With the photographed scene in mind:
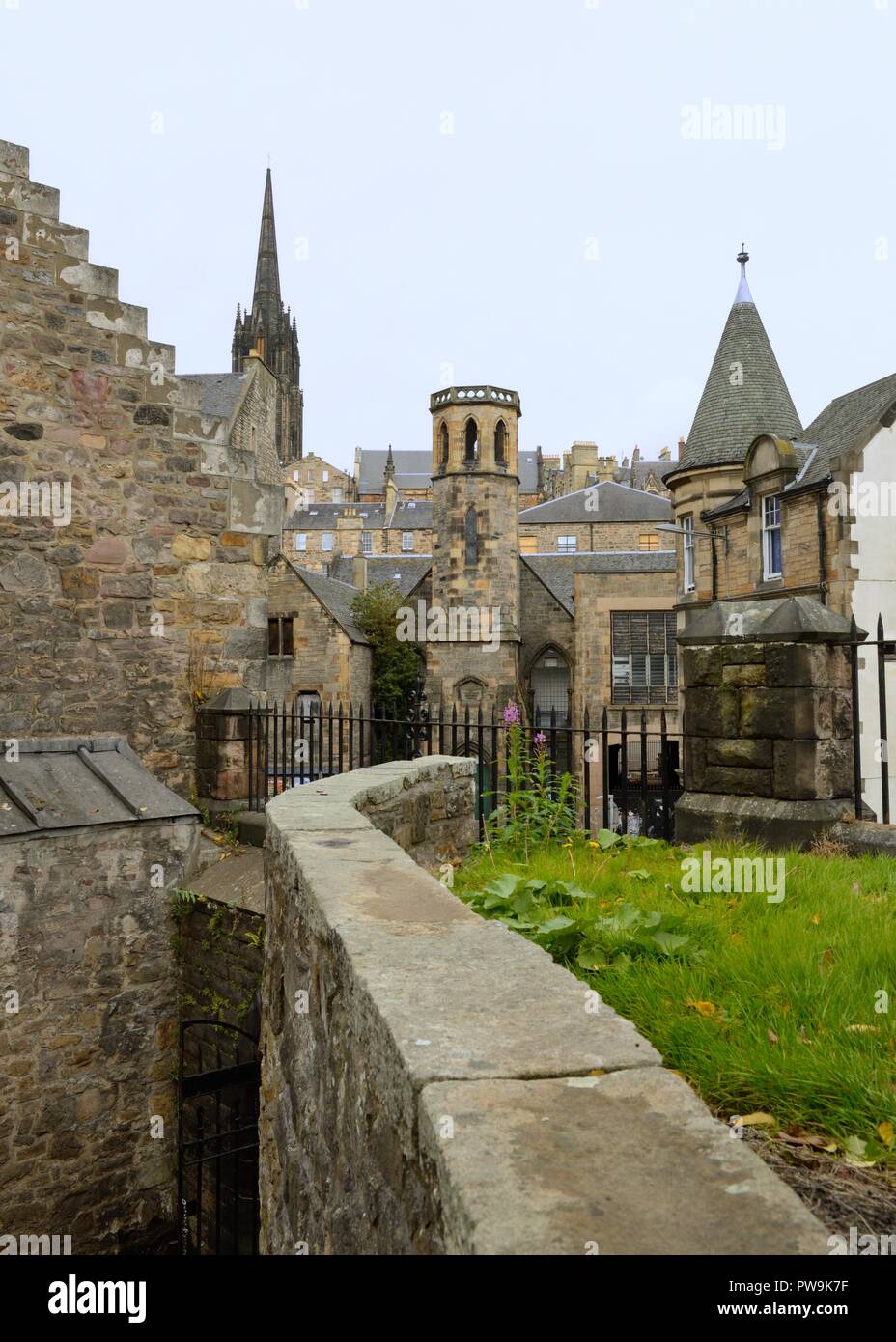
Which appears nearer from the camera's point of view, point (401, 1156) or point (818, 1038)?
point (401, 1156)

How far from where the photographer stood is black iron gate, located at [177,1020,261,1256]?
19.6ft

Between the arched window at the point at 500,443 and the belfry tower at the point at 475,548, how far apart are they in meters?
0.04

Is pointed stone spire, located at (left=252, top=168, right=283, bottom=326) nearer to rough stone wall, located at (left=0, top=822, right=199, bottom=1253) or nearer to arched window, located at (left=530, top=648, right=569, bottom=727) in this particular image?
arched window, located at (left=530, top=648, right=569, bottom=727)

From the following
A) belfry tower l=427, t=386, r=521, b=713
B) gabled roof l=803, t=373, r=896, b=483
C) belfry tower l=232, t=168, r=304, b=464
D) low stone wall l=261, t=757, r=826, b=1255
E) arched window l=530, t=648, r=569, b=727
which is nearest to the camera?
low stone wall l=261, t=757, r=826, b=1255

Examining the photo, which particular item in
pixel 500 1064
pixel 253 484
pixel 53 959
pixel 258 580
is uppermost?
pixel 253 484

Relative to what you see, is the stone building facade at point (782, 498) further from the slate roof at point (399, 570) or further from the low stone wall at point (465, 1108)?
the slate roof at point (399, 570)

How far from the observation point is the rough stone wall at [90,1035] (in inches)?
229

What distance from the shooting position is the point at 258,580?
8555mm

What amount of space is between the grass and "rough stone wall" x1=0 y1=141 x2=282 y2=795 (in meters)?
4.34

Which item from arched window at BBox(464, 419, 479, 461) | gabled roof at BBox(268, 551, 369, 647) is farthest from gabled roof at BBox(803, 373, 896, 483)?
gabled roof at BBox(268, 551, 369, 647)

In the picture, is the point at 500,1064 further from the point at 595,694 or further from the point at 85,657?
the point at 595,694

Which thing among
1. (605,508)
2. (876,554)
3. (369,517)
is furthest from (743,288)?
(369,517)
